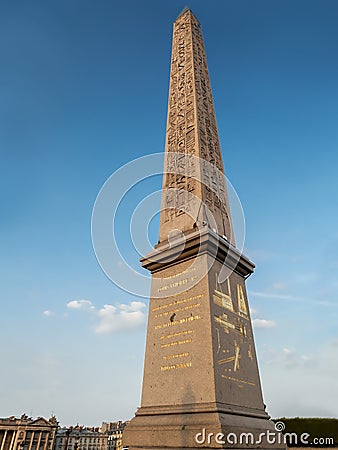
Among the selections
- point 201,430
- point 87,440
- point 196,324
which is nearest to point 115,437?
point 87,440

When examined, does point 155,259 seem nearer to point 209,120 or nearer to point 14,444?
point 209,120

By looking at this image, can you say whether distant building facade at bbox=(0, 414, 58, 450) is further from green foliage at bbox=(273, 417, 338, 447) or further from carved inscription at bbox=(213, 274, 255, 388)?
carved inscription at bbox=(213, 274, 255, 388)

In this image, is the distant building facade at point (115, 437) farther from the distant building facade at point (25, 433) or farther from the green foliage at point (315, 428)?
the green foliage at point (315, 428)

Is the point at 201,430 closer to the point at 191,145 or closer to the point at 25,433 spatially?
the point at 191,145

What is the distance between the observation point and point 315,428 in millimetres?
16625

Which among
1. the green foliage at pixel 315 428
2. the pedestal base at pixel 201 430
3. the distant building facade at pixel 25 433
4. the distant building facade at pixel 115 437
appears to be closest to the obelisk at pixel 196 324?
the pedestal base at pixel 201 430

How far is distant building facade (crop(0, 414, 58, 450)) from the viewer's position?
4516cm

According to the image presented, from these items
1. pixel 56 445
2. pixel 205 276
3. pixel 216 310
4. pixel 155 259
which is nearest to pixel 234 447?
pixel 216 310

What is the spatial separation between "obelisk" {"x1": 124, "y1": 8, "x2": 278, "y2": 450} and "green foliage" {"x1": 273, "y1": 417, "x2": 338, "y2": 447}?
515 inches

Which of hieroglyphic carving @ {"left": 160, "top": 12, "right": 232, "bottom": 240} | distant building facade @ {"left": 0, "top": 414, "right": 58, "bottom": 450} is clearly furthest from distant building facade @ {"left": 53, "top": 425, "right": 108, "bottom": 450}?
hieroglyphic carving @ {"left": 160, "top": 12, "right": 232, "bottom": 240}

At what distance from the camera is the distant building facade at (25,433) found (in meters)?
45.2

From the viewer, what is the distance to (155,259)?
741 centimetres

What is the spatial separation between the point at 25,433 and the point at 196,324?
51.9 meters

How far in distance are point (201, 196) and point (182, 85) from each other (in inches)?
180
